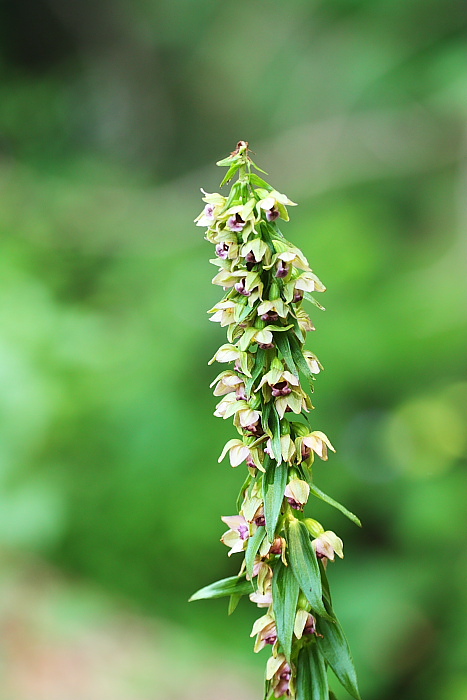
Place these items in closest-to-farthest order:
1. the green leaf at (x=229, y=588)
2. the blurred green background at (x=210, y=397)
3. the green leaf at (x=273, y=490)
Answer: the green leaf at (x=273, y=490) < the green leaf at (x=229, y=588) < the blurred green background at (x=210, y=397)

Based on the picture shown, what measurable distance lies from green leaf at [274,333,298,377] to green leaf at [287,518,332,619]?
0.65ft

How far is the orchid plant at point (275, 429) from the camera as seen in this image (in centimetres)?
87

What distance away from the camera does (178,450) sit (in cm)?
444

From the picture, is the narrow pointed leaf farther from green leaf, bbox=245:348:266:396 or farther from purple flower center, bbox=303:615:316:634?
purple flower center, bbox=303:615:316:634

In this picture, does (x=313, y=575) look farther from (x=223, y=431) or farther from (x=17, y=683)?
(x=223, y=431)

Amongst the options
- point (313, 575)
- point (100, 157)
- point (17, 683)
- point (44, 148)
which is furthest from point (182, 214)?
point (313, 575)

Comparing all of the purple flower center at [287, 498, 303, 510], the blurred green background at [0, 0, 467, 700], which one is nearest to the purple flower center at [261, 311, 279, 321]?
the purple flower center at [287, 498, 303, 510]

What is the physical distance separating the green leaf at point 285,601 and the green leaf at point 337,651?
0.06m

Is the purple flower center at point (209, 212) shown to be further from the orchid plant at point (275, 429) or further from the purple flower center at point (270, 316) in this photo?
the purple flower center at point (270, 316)

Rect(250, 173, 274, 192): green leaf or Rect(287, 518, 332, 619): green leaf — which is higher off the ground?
Rect(250, 173, 274, 192): green leaf

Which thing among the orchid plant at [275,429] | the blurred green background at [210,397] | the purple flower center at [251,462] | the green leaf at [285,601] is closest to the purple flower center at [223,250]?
the orchid plant at [275,429]

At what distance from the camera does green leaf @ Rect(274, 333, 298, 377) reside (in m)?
0.87

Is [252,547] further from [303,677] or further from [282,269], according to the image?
[282,269]

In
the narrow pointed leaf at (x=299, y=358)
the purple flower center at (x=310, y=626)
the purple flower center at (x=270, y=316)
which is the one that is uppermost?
the purple flower center at (x=270, y=316)
